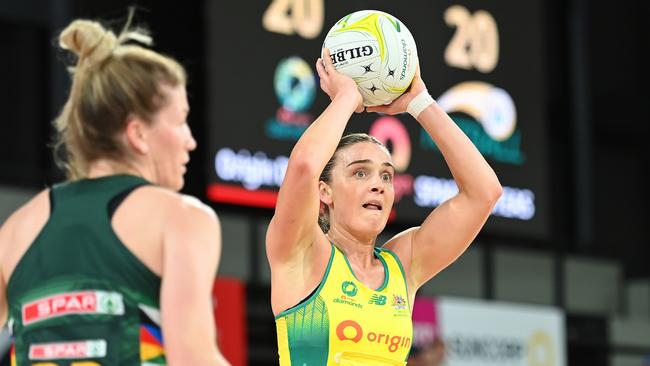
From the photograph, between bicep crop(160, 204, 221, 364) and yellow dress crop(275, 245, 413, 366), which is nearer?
bicep crop(160, 204, 221, 364)

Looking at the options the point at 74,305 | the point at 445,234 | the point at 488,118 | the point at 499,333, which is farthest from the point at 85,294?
the point at 499,333

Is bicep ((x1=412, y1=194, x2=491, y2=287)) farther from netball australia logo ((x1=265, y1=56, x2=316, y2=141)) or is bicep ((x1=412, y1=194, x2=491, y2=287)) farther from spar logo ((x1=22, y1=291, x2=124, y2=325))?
netball australia logo ((x1=265, y1=56, x2=316, y2=141))

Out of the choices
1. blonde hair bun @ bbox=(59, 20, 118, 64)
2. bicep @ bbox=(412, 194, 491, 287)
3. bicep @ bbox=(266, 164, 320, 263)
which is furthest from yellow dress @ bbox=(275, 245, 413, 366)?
blonde hair bun @ bbox=(59, 20, 118, 64)

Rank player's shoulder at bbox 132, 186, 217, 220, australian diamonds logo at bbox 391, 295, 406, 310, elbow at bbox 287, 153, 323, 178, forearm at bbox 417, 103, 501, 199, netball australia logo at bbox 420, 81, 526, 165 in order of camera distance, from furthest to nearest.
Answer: netball australia logo at bbox 420, 81, 526, 165 → forearm at bbox 417, 103, 501, 199 → australian diamonds logo at bbox 391, 295, 406, 310 → elbow at bbox 287, 153, 323, 178 → player's shoulder at bbox 132, 186, 217, 220

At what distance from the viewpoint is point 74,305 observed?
2928 mm

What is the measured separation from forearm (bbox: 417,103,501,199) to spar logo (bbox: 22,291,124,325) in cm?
144

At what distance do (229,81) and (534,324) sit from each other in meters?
4.39

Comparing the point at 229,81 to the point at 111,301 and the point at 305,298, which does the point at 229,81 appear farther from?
the point at 111,301

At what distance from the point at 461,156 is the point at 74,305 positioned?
1508mm

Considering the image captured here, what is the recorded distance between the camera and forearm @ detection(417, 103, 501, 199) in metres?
3.98

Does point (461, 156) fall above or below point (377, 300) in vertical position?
above


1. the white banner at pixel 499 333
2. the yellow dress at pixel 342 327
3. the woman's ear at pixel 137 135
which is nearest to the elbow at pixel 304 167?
the yellow dress at pixel 342 327

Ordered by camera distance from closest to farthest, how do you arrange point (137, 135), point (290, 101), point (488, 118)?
point (137, 135)
point (290, 101)
point (488, 118)

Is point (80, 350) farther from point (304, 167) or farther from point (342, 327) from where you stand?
point (342, 327)
